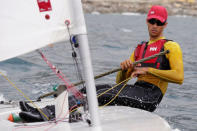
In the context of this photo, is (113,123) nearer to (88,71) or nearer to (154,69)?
(88,71)

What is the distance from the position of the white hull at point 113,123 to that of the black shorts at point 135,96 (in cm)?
9

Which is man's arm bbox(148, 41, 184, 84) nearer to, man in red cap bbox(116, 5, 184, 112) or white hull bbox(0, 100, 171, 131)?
man in red cap bbox(116, 5, 184, 112)

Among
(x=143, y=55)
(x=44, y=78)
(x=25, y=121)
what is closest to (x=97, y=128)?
(x=25, y=121)

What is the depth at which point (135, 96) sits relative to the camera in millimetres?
3420

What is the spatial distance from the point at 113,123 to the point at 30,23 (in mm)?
945

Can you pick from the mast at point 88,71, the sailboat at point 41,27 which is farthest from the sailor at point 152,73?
the sailboat at point 41,27

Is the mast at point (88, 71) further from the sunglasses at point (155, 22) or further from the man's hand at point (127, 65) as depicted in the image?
the sunglasses at point (155, 22)

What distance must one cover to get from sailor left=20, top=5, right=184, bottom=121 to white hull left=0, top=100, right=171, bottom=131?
0.11 metres

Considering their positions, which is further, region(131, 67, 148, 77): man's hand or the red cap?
the red cap

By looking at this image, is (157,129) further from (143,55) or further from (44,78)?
(44,78)

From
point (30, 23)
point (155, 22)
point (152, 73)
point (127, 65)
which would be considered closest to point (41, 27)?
point (30, 23)

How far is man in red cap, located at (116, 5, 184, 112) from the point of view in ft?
11.0

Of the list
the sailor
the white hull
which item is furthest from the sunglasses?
the white hull

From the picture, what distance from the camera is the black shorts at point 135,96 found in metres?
3.42
